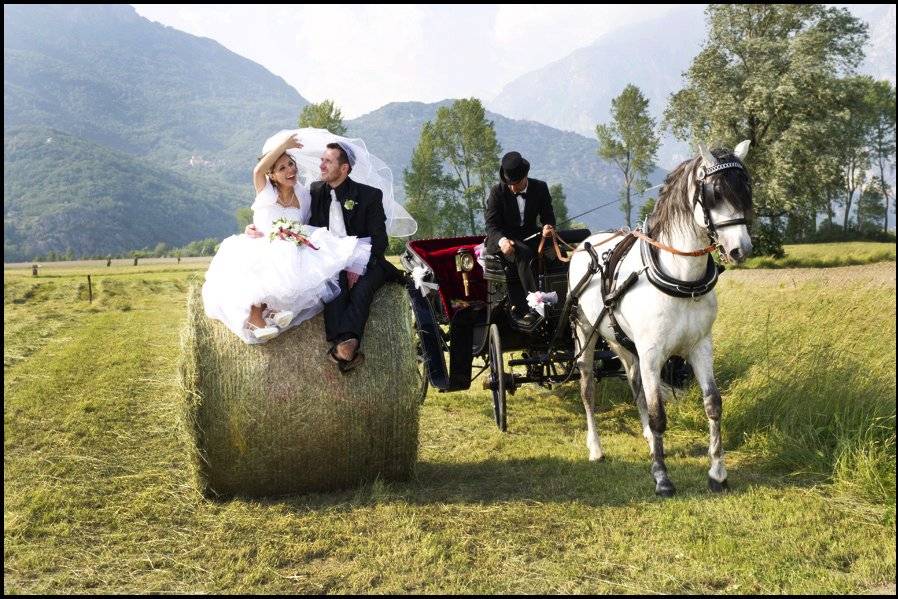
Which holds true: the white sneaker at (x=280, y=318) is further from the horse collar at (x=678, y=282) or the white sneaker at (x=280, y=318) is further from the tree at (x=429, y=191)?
the tree at (x=429, y=191)

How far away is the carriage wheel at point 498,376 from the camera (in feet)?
21.1

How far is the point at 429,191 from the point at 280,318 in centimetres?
5465

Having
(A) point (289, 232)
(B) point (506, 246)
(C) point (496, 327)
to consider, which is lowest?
(C) point (496, 327)

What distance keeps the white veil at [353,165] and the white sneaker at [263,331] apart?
1421 millimetres

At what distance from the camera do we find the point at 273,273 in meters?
4.78

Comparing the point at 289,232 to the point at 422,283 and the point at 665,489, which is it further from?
the point at 665,489

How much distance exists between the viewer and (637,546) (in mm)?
4129

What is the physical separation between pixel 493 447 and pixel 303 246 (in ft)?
8.92

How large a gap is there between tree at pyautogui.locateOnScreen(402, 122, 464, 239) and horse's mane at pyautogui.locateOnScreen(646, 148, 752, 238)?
48776mm

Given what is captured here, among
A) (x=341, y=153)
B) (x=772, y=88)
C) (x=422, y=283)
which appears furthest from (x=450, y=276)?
(x=772, y=88)

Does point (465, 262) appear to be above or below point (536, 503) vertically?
above

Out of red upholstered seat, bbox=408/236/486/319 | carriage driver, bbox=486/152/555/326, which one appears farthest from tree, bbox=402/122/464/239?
carriage driver, bbox=486/152/555/326

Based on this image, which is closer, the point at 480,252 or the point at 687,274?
the point at 687,274

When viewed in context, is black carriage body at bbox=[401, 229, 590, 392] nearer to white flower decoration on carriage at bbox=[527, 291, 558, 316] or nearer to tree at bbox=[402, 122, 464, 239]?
white flower decoration on carriage at bbox=[527, 291, 558, 316]
